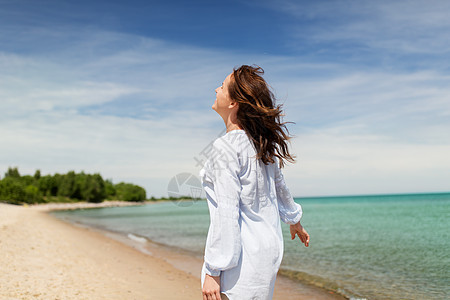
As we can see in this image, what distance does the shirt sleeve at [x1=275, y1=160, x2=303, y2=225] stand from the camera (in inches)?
88.4

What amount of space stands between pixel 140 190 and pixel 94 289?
122870 millimetres

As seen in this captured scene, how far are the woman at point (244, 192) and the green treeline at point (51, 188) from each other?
7081cm

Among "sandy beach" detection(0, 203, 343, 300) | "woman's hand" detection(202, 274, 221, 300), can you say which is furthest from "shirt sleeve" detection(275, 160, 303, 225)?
"sandy beach" detection(0, 203, 343, 300)

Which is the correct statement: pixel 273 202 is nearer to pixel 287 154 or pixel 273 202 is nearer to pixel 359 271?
pixel 287 154

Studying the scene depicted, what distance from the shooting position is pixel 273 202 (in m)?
2.05

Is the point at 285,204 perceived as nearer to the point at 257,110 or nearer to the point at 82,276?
the point at 257,110

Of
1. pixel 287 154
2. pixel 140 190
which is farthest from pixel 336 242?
pixel 140 190

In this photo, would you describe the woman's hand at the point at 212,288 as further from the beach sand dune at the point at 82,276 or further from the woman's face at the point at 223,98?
the beach sand dune at the point at 82,276

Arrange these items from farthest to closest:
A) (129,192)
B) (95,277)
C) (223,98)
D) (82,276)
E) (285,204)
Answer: (129,192), (95,277), (82,276), (285,204), (223,98)

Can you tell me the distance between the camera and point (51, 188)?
8319 cm

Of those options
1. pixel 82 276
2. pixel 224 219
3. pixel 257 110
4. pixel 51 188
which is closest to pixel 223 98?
pixel 257 110

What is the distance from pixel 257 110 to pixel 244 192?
455mm

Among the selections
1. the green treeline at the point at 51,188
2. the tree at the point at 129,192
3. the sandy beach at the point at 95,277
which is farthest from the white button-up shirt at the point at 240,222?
the tree at the point at 129,192

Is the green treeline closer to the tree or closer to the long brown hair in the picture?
the tree
